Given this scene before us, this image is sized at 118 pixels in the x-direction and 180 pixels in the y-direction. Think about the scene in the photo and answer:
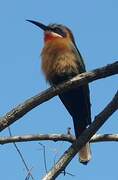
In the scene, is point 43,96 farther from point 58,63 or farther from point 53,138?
point 58,63

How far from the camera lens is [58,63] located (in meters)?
5.25

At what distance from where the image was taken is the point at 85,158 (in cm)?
462

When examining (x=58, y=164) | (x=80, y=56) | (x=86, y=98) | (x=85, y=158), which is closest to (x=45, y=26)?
(x=80, y=56)

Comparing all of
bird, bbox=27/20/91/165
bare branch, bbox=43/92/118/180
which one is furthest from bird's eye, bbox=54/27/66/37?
bare branch, bbox=43/92/118/180

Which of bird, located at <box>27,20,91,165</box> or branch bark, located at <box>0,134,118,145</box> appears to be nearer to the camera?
branch bark, located at <box>0,134,118,145</box>

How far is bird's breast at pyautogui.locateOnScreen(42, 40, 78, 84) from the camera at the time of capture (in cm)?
506

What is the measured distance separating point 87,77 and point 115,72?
0.22 m

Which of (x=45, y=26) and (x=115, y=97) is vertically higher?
(x=45, y=26)

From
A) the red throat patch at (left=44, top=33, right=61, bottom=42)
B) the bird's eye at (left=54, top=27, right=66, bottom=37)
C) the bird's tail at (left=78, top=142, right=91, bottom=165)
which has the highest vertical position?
the bird's eye at (left=54, top=27, right=66, bottom=37)

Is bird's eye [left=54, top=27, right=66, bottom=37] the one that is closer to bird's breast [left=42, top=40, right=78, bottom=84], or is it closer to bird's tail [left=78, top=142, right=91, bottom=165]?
bird's breast [left=42, top=40, right=78, bottom=84]

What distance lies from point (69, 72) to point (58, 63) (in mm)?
240

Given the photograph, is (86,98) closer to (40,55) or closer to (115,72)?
(40,55)

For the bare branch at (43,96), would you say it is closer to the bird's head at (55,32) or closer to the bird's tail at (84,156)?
the bird's tail at (84,156)

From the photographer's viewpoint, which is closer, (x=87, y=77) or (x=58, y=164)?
(x=58, y=164)
